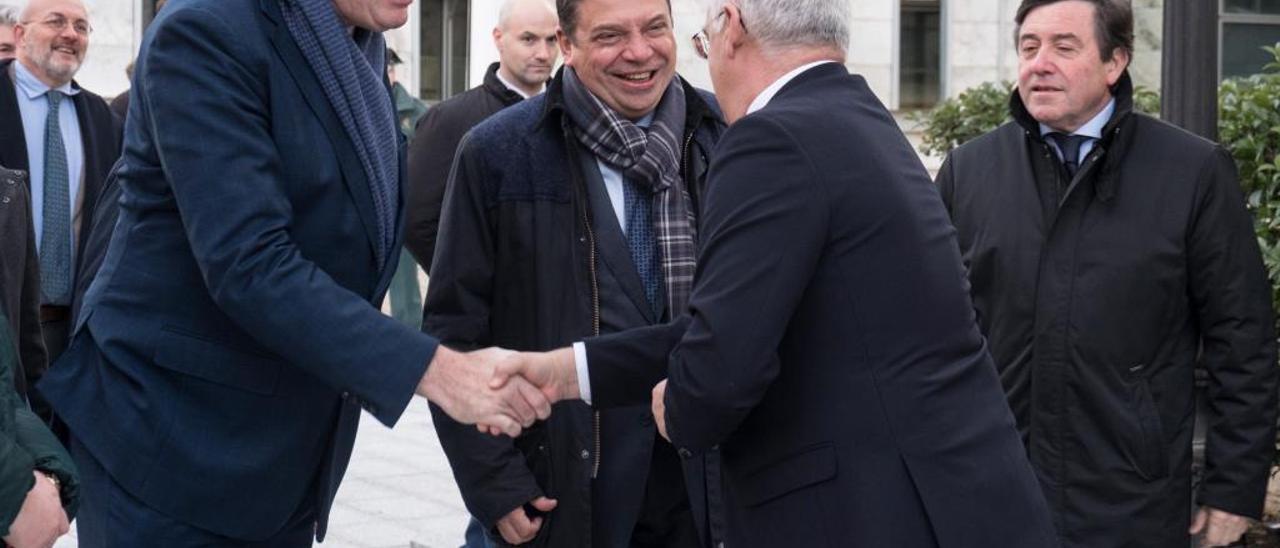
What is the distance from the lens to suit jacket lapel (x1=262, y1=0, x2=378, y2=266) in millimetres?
3699

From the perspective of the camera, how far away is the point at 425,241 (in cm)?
704

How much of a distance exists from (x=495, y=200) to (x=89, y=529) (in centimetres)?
126

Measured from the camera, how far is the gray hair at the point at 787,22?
11.8ft

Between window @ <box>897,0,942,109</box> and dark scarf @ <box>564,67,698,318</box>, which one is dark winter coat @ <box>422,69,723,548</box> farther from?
window @ <box>897,0,942,109</box>

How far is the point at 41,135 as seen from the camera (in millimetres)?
7984

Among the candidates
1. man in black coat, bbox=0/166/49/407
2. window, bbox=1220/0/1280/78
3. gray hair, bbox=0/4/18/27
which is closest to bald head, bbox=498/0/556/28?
gray hair, bbox=0/4/18/27

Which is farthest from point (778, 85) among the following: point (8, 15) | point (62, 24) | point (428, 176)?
point (8, 15)

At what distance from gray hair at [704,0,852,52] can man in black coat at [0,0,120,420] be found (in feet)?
14.9

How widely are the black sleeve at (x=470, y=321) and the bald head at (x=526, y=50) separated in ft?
10.9

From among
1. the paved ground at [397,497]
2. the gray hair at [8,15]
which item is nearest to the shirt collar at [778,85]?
the paved ground at [397,497]

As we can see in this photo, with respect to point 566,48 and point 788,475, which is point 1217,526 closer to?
point 788,475

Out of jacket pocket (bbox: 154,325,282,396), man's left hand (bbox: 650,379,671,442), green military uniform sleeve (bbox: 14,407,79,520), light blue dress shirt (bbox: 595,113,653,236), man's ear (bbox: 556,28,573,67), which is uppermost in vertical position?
man's ear (bbox: 556,28,573,67)

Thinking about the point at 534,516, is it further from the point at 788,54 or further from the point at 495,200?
the point at 788,54

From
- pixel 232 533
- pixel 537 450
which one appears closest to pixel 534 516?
pixel 537 450
